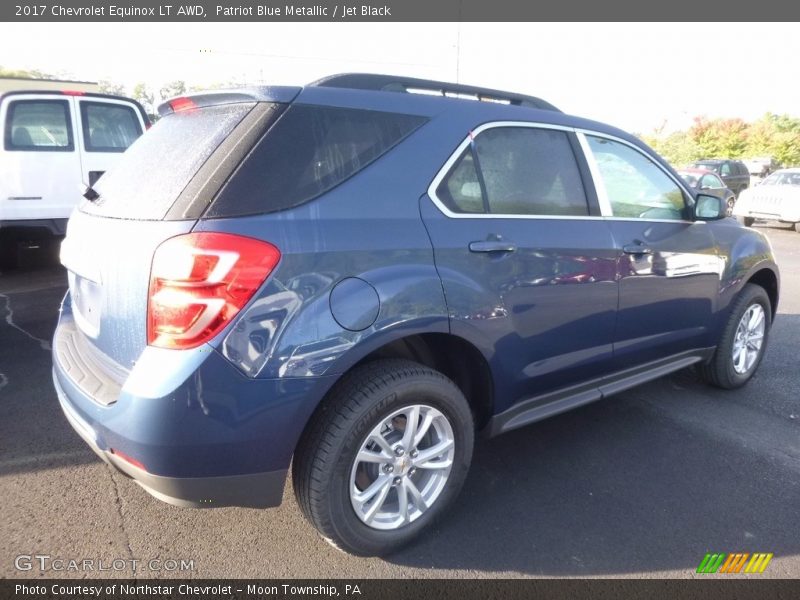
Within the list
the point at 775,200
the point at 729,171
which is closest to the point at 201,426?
the point at 775,200

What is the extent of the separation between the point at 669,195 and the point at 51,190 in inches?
258

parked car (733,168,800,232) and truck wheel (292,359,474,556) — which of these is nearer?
truck wheel (292,359,474,556)

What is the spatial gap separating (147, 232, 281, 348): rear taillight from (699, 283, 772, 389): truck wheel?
136 inches

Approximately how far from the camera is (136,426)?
1969mm

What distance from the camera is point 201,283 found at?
1.95 m

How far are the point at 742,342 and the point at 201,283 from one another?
3939 millimetres

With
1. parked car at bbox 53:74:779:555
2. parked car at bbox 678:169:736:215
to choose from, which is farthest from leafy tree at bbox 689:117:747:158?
parked car at bbox 53:74:779:555

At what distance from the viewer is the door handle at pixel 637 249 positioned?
3.23 m

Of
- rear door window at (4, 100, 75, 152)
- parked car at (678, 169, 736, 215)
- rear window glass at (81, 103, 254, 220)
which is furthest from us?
parked car at (678, 169, 736, 215)

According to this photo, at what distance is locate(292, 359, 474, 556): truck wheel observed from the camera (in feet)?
7.27

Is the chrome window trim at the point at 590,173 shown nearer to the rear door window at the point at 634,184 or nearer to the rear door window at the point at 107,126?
the rear door window at the point at 634,184

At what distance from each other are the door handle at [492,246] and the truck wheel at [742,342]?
90.0 inches

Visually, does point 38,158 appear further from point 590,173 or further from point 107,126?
point 590,173

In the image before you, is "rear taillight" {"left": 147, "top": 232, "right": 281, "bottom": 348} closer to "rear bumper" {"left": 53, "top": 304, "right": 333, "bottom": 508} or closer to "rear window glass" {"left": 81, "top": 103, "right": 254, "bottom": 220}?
"rear bumper" {"left": 53, "top": 304, "right": 333, "bottom": 508}
